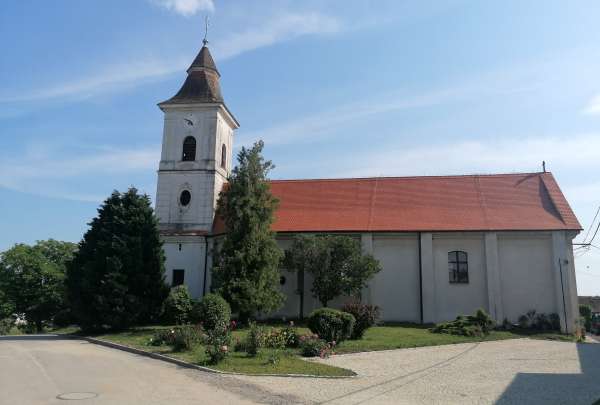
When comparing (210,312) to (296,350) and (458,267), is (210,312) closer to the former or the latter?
(296,350)

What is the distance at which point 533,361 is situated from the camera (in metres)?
15.6

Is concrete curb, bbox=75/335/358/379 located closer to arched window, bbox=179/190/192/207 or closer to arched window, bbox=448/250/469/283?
arched window, bbox=179/190/192/207

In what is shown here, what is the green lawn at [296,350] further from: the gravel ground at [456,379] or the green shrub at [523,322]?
the green shrub at [523,322]

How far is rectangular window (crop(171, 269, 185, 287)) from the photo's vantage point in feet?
104

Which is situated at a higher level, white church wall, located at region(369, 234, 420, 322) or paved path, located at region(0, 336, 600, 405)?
white church wall, located at region(369, 234, 420, 322)

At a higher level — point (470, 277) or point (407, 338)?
point (470, 277)

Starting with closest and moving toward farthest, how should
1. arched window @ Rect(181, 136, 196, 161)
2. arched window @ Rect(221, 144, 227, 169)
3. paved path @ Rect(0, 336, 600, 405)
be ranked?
paved path @ Rect(0, 336, 600, 405), arched window @ Rect(181, 136, 196, 161), arched window @ Rect(221, 144, 227, 169)

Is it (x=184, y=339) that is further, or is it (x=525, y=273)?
(x=525, y=273)

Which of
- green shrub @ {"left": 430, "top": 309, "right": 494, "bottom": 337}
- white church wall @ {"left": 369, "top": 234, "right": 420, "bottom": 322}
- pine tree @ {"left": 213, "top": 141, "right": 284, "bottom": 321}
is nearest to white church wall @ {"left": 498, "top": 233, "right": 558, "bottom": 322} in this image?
green shrub @ {"left": 430, "top": 309, "right": 494, "bottom": 337}

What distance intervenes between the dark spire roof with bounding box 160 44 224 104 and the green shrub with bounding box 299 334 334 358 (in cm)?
2141

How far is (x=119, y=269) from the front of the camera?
24.7 m

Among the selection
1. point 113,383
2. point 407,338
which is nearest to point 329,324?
point 407,338

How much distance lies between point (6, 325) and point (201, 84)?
3439 cm

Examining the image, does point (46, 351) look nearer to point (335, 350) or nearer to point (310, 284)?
point (335, 350)
